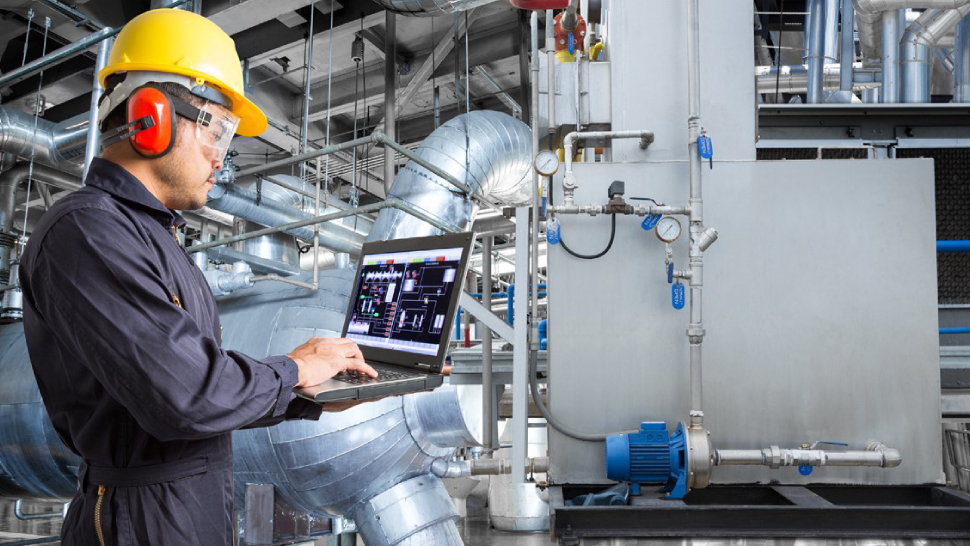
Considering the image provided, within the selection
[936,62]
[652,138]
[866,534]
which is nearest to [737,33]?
[652,138]

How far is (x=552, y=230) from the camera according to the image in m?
2.24

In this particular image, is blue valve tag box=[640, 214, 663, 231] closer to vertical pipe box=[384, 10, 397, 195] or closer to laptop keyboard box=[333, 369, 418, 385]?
laptop keyboard box=[333, 369, 418, 385]

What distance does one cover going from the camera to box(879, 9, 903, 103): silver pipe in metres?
3.54

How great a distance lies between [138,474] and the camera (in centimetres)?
110

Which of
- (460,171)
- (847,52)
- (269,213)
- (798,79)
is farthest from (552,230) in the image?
(269,213)

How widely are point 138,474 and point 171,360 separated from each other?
9.9 inches

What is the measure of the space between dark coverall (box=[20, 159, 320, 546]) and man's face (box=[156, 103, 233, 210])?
40 mm

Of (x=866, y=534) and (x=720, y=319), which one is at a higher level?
(x=720, y=319)

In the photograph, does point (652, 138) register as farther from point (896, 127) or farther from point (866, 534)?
point (866, 534)

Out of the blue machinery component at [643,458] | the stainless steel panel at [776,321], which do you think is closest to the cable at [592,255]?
the stainless steel panel at [776,321]

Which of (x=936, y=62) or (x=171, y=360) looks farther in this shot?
(x=936, y=62)

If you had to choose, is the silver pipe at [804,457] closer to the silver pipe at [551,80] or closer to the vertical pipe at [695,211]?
the vertical pipe at [695,211]

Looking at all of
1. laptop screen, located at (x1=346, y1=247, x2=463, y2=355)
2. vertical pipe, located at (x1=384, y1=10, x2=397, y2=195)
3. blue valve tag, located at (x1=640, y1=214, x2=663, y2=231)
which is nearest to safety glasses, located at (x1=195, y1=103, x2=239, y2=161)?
laptop screen, located at (x1=346, y1=247, x2=463, y2=355)

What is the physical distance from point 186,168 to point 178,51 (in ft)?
0.66
